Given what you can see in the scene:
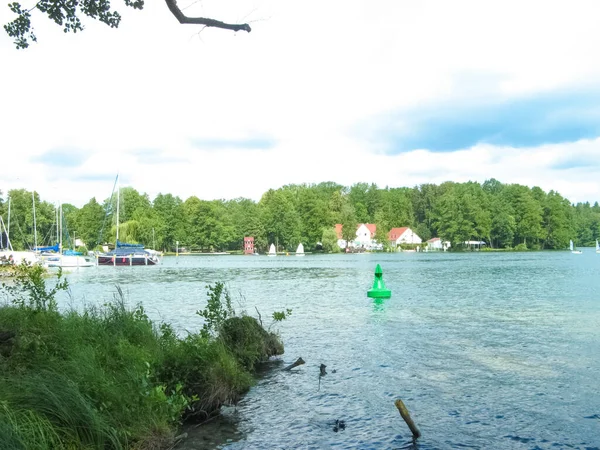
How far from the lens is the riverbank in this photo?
671cm

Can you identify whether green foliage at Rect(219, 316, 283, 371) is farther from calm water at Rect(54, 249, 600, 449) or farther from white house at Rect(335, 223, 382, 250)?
white house at Rect(335, 223, 382, 250)

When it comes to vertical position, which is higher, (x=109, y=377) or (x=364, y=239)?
(x=364, y=239)

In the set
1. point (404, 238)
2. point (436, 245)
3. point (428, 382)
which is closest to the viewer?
point (428, 382)

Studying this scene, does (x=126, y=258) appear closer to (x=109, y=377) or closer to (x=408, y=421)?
(x=109, y=377)

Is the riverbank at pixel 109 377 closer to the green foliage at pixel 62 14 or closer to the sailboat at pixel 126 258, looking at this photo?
the green foliage at pixel 62 14

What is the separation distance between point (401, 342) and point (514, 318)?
25.5 feet

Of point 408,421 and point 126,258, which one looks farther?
point 126,258

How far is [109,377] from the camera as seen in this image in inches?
321

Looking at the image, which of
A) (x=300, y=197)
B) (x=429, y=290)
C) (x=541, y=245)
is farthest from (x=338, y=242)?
(x=429, y=290)

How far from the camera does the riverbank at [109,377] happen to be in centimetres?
671

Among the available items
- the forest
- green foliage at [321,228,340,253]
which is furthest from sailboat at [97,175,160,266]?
green foliage at [321,228,340,253]

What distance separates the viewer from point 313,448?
829 cm

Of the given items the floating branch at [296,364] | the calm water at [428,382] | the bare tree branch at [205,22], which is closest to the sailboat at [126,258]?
the calm water at [428,382]

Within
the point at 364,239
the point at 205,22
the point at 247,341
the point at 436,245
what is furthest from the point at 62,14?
the point at 436,245
